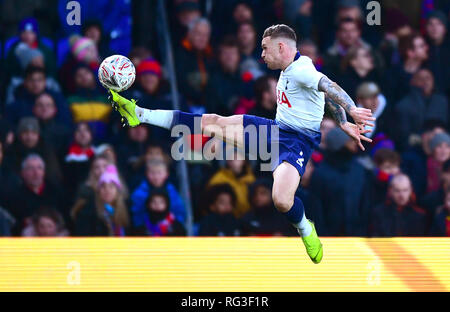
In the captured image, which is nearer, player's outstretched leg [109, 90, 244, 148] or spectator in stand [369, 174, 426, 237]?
player's outstretched leg [109, 90, 244, 148]

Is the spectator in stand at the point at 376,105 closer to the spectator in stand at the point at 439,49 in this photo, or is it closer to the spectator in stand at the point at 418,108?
the spectator in stand at the point at 418,108

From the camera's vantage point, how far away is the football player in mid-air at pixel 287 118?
25.0 feet

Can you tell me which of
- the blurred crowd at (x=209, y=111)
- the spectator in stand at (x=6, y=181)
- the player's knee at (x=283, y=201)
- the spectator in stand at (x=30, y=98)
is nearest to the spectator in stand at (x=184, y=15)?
the blurred crowd at (x=209, y=111)

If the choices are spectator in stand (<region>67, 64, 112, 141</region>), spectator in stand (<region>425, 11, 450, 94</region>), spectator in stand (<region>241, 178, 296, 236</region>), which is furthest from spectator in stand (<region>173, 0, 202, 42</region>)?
spectator in stand (<region>425, 11, 450, 94</region>)

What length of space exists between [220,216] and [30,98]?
88.4 inches

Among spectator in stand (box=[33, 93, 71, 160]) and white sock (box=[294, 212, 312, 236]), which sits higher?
spectator in stand (box=[33, 93, 71, 160])

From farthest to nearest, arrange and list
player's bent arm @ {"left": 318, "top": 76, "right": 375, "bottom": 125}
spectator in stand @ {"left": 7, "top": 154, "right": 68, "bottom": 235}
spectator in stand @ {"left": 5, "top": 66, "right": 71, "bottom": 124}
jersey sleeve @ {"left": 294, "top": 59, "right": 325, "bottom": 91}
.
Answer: spectator in stand @ {"left": 5, "top": 66, "right": 71, "bottom": 124} → spectator in stand @ {"left": 7, "top": 154, "right": 68, "bottom": 235} → jersey sleeve @ {"left": 294, "top": 59, "right": 325, "bottom": 91} → player's bent arm @ {"left": 318, "top": 76, "right": 375, "bottom": 125}

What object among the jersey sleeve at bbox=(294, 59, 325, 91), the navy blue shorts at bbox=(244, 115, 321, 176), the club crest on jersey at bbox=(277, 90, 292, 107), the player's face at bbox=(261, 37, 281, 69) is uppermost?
the player's face at bbox=(261, 37, 281, 69)

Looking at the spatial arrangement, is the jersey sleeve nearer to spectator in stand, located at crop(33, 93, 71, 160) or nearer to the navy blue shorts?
A: the navy blue shorts

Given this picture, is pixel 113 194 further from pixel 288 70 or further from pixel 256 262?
pixel 288 70

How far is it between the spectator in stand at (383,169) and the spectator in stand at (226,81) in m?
1.47

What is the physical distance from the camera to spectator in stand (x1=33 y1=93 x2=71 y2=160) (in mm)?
10086

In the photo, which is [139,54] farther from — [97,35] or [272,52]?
[272,52]

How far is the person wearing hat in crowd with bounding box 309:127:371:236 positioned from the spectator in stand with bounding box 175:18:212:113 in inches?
56.6
